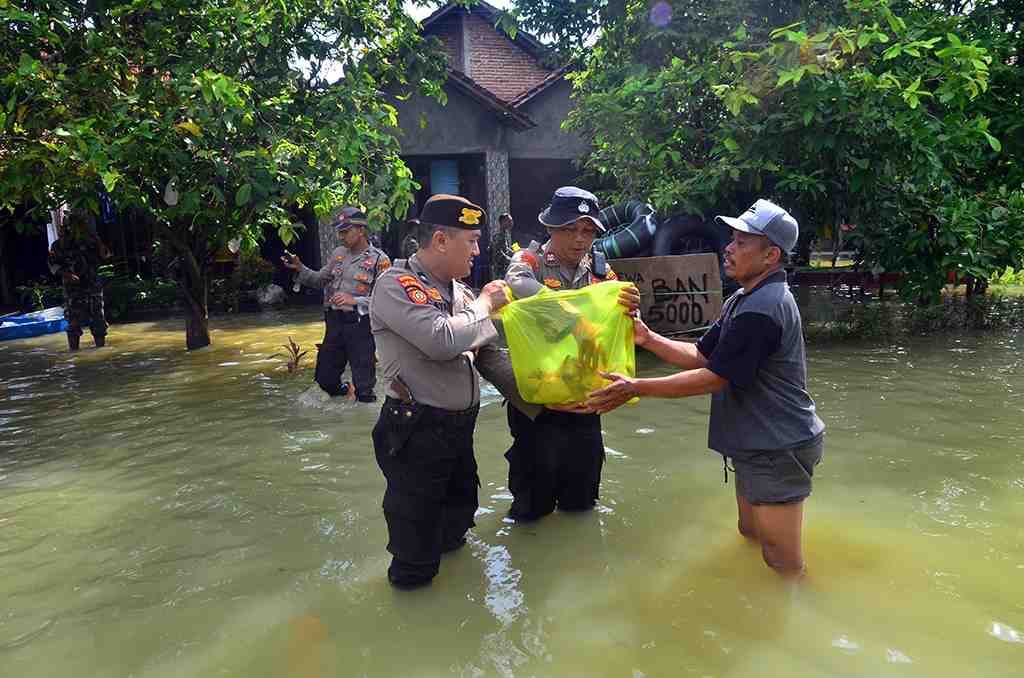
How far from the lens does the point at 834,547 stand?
3836 millimetres

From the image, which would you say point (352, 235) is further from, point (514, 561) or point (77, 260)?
point (77, 260)

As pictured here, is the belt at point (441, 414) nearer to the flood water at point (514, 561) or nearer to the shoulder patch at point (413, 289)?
the shoulder patch at point (413, 289)

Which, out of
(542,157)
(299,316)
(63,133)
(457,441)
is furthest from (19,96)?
(542,157)

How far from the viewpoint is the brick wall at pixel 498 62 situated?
21562mm

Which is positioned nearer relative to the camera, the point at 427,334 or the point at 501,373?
the point at 427,334

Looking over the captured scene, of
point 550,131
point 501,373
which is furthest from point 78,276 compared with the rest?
point 550,131

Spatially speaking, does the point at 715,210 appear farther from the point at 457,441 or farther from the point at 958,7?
the point at 457,441

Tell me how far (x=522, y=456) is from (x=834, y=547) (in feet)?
5.60

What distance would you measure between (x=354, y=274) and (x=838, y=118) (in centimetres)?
528

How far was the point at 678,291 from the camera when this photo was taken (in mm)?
7660

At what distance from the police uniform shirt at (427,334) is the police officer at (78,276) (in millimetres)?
9971

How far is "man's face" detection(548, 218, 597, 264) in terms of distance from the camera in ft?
12.8

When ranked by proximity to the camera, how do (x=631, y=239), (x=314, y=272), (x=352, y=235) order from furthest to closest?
1. (x=631, y=239)
2. (x=314, y=272)
3. (x=352, y=235)

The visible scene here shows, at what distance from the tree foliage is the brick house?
6.71 metres
